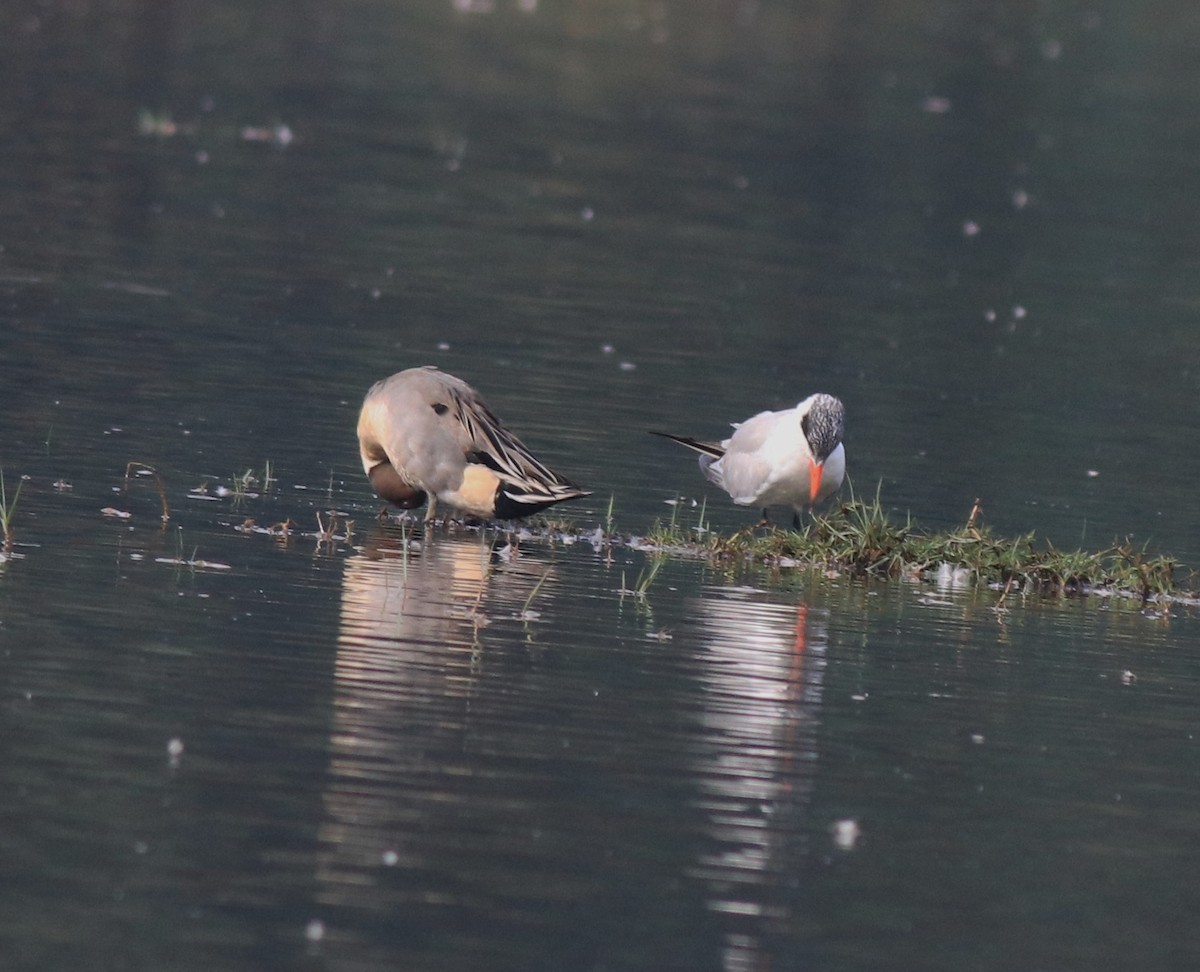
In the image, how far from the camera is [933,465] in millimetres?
14344

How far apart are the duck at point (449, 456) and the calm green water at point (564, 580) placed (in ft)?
0.76

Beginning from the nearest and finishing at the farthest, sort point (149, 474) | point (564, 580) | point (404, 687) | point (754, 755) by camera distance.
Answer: point (754, 755)
point (404, 687)
point (564, 580)
point (149, 474)

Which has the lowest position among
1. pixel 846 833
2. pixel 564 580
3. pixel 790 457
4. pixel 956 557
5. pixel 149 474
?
pixel 846 833

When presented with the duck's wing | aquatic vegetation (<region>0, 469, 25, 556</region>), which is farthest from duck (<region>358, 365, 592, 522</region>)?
aquatic vegetation (<region>0, 469, 25, 556</region>)

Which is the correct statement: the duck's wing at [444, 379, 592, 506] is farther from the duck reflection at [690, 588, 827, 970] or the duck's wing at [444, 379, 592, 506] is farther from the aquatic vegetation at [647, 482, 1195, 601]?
the duck reflection at [690, 588, 827, 970]

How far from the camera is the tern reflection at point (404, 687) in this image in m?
7.14

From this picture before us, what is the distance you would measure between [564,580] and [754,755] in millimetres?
2725

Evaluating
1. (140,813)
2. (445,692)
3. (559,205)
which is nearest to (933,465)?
(445,692)

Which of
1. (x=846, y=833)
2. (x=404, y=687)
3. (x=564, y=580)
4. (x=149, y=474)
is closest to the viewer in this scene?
(x=846, y=833)

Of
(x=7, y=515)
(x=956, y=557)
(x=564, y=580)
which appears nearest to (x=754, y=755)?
(x=564, y=580)

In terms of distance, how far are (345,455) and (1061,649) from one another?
4.44 m

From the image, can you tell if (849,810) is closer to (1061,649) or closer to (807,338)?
(1061,649)

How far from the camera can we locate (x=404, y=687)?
866cm

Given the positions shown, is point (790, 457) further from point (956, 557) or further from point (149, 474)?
point (149, 474)
